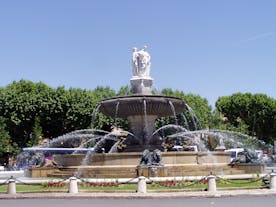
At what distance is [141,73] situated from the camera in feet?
101

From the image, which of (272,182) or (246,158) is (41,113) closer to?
(246,158)

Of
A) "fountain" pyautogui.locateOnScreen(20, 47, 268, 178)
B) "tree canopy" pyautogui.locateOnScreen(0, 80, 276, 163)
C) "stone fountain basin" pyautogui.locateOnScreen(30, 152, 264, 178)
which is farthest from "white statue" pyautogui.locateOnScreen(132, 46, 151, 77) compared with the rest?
"tree canopy" pyautogui.locateOnScreen(0, 80, 276, 163)

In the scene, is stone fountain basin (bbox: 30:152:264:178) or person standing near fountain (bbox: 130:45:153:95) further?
person standing near fountain (bbox: 130:45:153:95)

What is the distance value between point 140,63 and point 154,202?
1592cm

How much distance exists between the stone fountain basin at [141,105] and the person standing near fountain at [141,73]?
6.95 feet

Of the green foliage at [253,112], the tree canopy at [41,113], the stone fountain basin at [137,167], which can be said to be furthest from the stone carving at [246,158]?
the green foliage at [253,112]

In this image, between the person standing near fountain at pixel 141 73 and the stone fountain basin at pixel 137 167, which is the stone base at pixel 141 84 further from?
the stone fountain basin at pixel 137 167

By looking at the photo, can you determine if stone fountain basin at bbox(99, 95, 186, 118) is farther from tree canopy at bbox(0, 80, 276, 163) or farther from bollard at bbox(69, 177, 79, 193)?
tree canopy at bbox(0, 80, 276, 163)

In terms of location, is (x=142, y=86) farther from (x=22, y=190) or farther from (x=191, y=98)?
(x=191, y=98)

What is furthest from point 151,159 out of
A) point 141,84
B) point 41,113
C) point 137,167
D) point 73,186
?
point 41,113

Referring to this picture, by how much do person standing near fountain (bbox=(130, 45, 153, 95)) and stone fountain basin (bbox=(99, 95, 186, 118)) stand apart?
2.12m

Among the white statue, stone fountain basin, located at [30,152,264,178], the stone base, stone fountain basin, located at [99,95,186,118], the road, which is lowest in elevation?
the road

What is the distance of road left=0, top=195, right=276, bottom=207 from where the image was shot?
49.4 ft

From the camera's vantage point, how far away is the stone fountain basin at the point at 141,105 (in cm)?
2753
